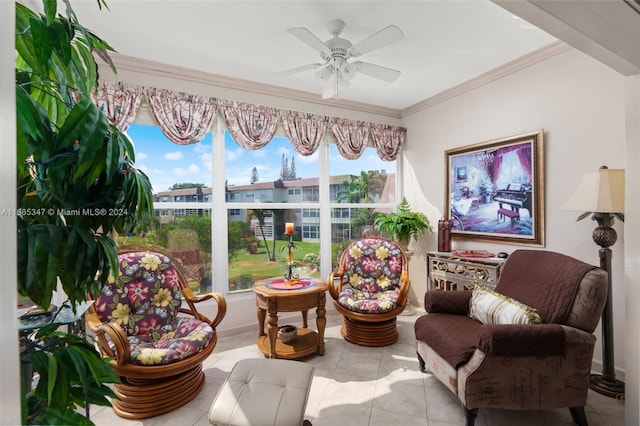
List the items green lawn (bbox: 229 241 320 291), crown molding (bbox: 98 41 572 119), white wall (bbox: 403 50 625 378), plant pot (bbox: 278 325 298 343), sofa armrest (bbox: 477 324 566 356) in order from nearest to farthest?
sofa armrest (bbox: 477 324 566 356) < white wall (bbox: 403 50 625 378) < crown molding (bbox: 98 41 572 119) < plant pot (bbox: 278 325 298 343) < green lawn (bbox: 229 241 320 291)

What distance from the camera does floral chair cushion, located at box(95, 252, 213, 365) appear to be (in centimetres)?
219

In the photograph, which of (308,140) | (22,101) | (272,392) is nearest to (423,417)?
(272,392)

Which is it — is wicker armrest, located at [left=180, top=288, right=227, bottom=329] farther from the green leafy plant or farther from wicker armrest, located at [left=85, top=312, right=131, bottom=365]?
the green leafy plant

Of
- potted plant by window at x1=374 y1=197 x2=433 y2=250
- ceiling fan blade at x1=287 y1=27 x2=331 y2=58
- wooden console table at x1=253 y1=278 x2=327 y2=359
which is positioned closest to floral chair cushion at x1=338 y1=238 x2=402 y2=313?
potted plant by window at x1=374 y1=197 x2=433 y2=250

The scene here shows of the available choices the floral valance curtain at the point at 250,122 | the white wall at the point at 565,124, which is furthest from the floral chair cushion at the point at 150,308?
the white wall at the point at 565,124

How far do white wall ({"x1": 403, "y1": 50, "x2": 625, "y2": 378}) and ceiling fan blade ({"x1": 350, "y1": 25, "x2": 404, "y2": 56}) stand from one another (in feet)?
5.21

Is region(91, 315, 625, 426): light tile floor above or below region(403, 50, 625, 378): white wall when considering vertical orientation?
below

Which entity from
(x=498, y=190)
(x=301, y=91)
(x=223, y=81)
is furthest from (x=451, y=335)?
(x=223, y=81)

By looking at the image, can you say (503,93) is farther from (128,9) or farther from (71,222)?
(71,222)

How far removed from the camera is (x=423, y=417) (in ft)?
6.46

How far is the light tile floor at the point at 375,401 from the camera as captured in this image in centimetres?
194

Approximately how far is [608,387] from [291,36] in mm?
3583

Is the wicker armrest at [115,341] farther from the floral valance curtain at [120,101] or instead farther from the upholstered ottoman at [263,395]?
the floral valance curtain at [120,101]

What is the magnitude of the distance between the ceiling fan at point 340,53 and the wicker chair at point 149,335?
1991 millimetres
